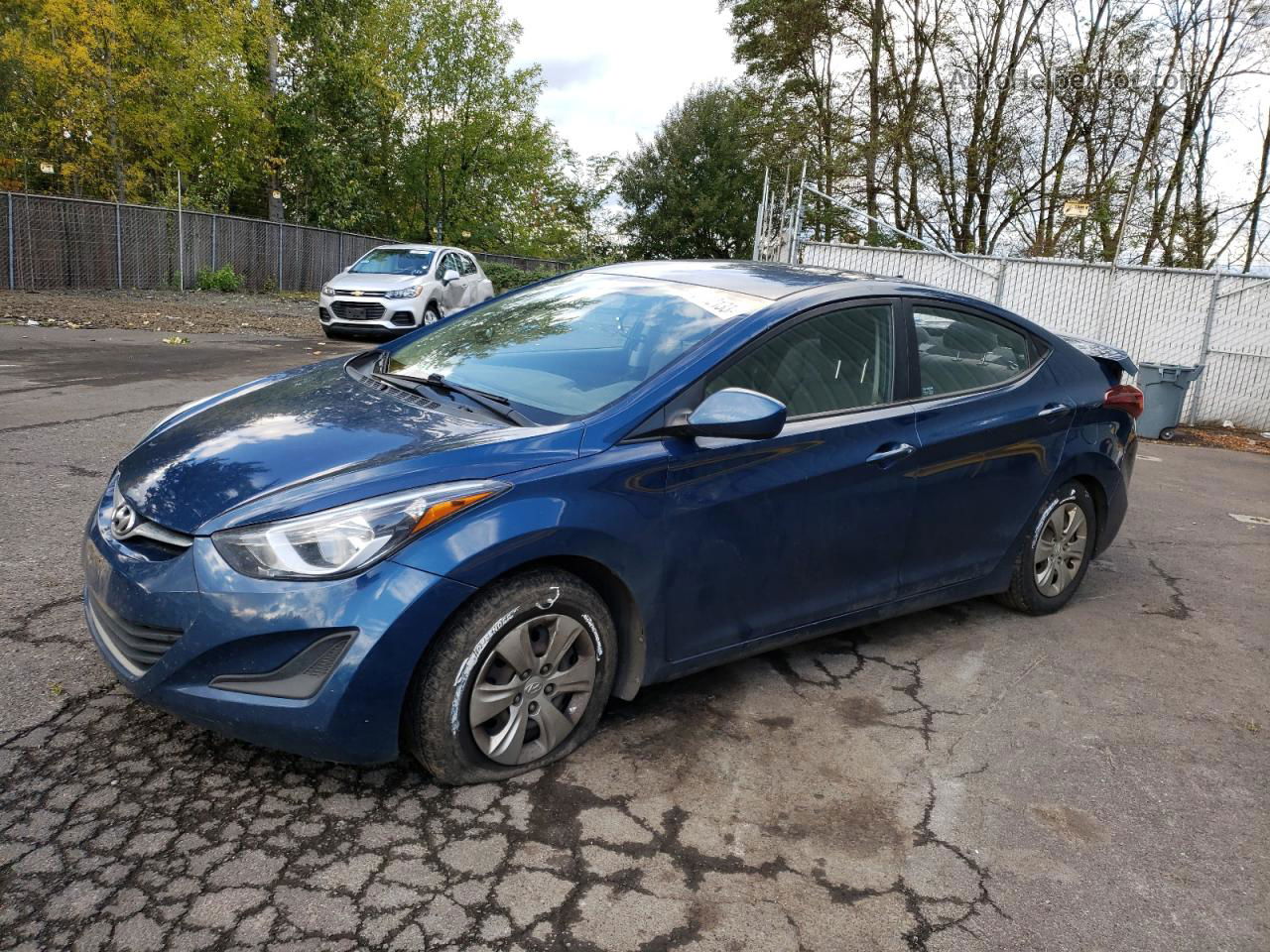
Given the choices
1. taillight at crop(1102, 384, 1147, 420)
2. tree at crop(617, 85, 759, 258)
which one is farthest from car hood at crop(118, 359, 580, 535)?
tree at crop(617, 85, 759, 258)

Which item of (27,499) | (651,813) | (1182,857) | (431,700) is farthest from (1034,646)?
(27,499)

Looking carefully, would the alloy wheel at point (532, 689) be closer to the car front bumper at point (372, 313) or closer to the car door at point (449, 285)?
the car front bumper at point (372, 313)

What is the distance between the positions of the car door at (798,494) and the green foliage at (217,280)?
81.2ft

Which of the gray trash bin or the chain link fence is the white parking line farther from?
the chain link fence

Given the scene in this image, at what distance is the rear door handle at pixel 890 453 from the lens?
360 centimetres

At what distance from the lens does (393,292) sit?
628 inches

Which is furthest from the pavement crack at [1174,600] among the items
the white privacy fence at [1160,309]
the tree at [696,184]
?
the tree at [696,184]

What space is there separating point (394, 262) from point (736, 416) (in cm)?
1525

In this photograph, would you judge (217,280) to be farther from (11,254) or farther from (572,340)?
(572,340)

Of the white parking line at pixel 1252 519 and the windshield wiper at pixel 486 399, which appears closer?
A: the windshield wiper at pixel 486 399

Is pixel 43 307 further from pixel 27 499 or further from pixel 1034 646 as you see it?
pixel 1034 646

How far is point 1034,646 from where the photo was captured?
431 centimetres

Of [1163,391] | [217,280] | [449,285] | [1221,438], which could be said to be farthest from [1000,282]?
[217,280]

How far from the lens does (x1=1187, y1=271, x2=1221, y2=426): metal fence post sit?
45.4 feet
